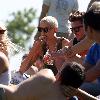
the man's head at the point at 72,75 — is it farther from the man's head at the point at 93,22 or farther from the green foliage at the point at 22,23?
the green foliage at the point at 22,23

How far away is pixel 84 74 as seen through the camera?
21.4ft

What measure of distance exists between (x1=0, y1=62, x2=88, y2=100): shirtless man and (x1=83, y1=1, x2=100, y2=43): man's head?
555mm

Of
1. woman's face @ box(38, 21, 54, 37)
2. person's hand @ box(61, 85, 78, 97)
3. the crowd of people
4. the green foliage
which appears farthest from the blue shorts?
the green foliage

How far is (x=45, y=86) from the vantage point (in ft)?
20.7

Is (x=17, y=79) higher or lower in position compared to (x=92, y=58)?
lower

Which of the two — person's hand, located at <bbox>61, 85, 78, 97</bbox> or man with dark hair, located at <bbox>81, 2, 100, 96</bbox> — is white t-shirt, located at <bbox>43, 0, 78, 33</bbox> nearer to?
man with dark hair, located at <bbox>81, 2, 100, 96</bbox>

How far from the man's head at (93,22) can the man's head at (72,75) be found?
0.55 metres

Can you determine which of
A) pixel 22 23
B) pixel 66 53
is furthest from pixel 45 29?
pixel 22 23

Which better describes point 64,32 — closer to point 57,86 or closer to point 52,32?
point 52,32

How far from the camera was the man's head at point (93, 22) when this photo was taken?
681 cm

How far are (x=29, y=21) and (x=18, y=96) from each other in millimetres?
54390

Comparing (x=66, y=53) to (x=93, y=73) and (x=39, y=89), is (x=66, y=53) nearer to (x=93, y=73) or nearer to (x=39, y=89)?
(x=93, y=73)

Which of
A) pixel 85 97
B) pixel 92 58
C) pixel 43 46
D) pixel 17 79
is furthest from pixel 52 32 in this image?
pixel 85 97

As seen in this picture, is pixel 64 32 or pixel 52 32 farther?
pixel 64 32
